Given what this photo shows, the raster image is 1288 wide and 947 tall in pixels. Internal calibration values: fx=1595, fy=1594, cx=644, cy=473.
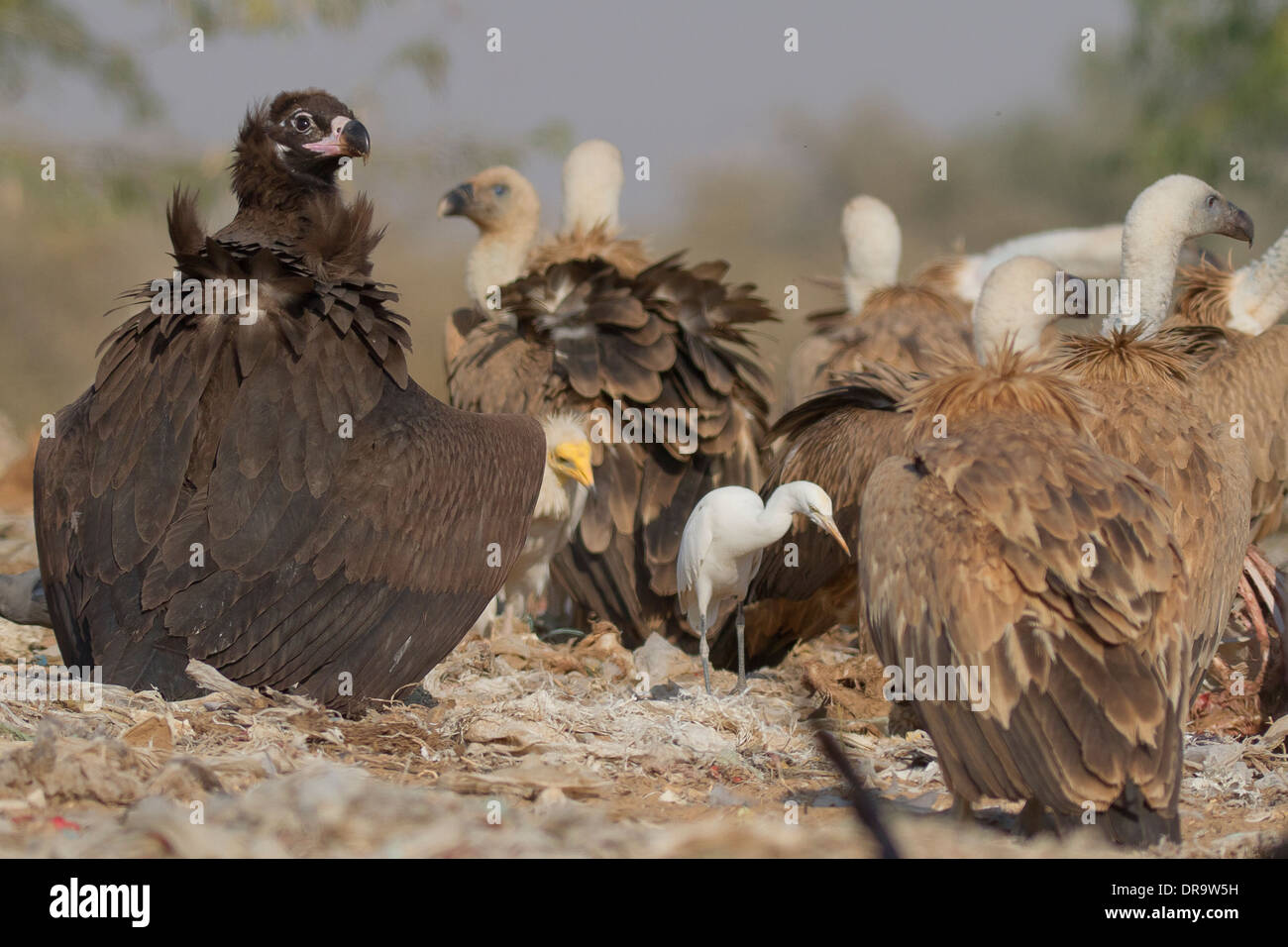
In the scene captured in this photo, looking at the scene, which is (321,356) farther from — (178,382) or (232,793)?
(232,793)

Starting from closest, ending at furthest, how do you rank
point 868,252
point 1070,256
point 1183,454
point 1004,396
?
point 1004,396
point 1183,454
point 868,252
point 1070,256

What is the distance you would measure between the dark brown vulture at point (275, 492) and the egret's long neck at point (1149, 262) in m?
3.20

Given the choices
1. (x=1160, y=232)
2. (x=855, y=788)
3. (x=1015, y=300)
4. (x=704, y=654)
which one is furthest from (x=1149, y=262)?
(x=855, y=788)

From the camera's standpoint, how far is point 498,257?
982 cm

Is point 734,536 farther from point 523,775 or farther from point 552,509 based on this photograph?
point 523,775

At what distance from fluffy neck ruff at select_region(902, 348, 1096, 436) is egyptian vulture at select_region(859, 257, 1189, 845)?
0.45 metres

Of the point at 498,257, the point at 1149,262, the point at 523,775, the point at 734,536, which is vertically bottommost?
the point at 523,775

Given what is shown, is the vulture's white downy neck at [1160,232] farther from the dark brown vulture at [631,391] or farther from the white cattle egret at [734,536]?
the white cattle egret at [734,536]

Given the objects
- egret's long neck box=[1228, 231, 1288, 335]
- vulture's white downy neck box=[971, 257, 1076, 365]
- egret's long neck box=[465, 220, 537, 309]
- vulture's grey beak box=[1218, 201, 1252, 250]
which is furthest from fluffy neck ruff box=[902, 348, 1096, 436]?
egret's long neck box=[465, 220, 537, 309]

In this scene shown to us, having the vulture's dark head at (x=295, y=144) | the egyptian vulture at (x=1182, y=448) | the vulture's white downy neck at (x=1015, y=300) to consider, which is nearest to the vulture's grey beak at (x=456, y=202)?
the vulture's white downy neck at (x=1015, y=300)

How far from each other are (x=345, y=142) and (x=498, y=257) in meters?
3.91

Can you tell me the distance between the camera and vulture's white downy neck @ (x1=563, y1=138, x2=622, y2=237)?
32.5 feet

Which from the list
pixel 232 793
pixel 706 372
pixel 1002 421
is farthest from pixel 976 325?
pixel 232 793
